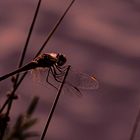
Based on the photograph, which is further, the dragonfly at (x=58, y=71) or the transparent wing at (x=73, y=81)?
the transparent wing at (x=73, y=81)

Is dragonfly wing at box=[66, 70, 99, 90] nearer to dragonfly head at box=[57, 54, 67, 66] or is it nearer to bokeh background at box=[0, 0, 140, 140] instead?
dragonfly head at box=[57, 54, 67, 66]

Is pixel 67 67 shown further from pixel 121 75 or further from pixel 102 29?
pixel 102 29

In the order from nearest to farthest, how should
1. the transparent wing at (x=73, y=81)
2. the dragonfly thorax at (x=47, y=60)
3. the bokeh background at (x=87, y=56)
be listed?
the dragonfly thorax at (x=47, y=60), the transparent wing at (x=73, y=81), the bokeh background at (x=87, y=56)

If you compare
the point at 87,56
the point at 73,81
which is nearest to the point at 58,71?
the point at 73,81

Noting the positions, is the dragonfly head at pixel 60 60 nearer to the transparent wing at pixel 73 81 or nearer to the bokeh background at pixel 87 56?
the transparent wing at pixel 73 81

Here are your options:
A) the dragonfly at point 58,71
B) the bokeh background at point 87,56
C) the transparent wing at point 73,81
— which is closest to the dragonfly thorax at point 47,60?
the dragonfly at point 58,71

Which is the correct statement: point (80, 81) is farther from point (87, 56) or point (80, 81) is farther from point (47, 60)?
point (87, 56)

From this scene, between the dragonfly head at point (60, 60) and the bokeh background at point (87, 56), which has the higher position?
the bokeh background at point (87, 56)

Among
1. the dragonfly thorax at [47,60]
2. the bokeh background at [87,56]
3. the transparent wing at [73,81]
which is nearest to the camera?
the dragonfly thorax at [47,60]

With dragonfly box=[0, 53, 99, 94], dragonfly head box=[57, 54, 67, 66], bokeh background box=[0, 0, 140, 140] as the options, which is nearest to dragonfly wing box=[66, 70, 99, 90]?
dragonfly box=[0, 53, 99, 94]
